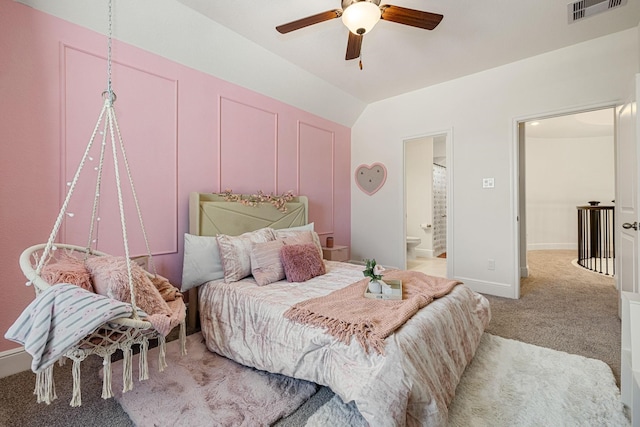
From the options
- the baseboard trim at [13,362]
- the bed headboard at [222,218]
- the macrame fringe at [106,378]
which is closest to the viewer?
the macrame fringe at [106,378]

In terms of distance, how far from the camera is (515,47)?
9.96ft

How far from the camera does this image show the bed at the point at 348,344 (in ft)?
4.28

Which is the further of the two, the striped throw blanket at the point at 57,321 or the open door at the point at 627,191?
the open door at the point at 627,191

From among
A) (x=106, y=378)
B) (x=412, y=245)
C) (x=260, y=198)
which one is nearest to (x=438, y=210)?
(x=412, y=245)

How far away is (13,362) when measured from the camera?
1947 mm

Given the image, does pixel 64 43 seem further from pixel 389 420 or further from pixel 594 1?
pixel 594 1

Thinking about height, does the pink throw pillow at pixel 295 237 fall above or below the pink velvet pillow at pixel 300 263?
above

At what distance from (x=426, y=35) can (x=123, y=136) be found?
292 centimetres

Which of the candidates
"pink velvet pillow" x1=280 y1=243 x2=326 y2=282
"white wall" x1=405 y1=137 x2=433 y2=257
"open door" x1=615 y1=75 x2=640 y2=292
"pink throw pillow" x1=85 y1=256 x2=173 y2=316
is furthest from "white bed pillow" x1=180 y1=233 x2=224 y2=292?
"white wall" x1=405 y1=137 x2=433 y2=257

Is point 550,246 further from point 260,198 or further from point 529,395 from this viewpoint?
point 260,198

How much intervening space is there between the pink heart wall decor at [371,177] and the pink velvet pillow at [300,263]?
237 centimetres

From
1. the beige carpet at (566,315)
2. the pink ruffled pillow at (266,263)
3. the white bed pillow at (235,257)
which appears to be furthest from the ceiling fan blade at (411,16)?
the beige carpet at (566,315)

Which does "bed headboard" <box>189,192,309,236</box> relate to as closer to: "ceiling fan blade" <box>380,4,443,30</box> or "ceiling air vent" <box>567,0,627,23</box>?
"ceiling fan blade" <box>380,4,443,30</box>

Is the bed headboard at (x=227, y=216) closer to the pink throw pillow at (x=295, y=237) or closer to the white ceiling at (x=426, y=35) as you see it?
the pink throw pillow at (x=295, y=237)
